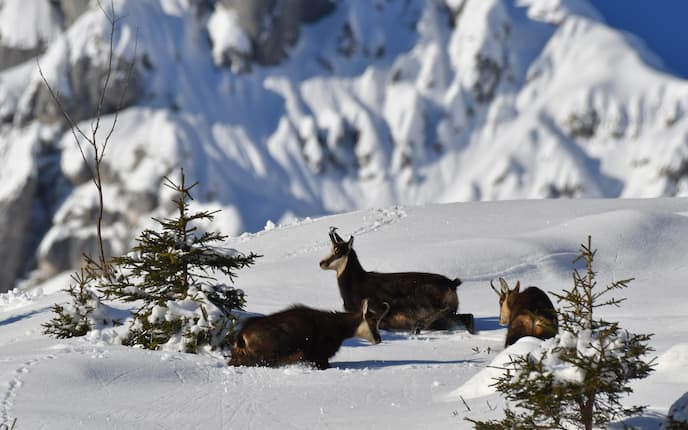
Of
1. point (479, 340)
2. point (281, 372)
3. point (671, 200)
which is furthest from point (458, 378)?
point (671, 200)

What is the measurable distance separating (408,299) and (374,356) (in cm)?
190

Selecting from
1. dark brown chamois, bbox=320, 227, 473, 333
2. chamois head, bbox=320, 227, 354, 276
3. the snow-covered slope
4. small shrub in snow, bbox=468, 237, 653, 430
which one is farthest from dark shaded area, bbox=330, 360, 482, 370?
small shrub in snow, bbox=468, 237, 653, 430

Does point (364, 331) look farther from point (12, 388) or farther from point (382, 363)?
point (12, 388)

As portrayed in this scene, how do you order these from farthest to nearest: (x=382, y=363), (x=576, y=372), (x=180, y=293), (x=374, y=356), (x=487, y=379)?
(x=180, y=293), (x=374, y=356), (x=382, y=363), (x=487, y=379), (x=576, y=372)

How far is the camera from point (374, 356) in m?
9.66

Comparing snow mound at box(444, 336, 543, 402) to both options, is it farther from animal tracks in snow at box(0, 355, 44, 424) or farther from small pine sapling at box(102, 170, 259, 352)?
animal tracks in snow at box(0, 355, 44, 424)

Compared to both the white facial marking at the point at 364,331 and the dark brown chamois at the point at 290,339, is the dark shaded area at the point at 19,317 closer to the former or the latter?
the dark brown chamois at the point at 290,339

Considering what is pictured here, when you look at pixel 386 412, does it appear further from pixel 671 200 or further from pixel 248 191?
pixel 248 191

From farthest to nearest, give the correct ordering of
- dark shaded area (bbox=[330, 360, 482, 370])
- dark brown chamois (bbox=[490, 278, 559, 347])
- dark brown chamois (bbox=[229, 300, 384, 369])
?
dark brown chamois (bbox=[490, 278, 559, 347]) < dark shaded area (bbox=[330, 360, 482, 370]) < dark brown chamois (bbox=[229, 300, 384, 369])

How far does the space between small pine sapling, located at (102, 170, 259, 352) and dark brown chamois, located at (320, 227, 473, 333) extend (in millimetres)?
1828

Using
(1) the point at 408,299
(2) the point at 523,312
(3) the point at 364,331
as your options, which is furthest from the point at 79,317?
(2) the point at 523,312

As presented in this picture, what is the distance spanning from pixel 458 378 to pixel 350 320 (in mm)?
1532

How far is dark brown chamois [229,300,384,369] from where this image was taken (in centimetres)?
869

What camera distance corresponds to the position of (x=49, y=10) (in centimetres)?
18975
